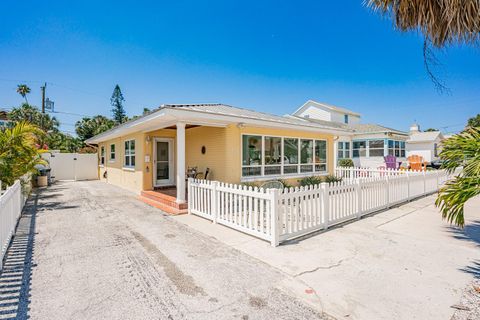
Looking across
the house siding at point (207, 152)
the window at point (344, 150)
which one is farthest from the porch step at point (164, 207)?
the window at point (344, 150)

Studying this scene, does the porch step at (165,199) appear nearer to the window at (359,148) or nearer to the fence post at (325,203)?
the fence post at (325,203)

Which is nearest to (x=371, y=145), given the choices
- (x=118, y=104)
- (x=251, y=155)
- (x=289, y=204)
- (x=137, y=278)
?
(x=251, y=155)

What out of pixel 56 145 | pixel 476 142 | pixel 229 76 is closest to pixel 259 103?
pixel 229 76

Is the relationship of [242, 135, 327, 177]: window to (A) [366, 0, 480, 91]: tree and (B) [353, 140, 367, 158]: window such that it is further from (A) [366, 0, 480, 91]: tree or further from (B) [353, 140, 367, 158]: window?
(B) [353, 140, 367, 158]: window

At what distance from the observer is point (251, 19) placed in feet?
38.5

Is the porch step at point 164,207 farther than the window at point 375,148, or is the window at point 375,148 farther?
the window at point 375,148

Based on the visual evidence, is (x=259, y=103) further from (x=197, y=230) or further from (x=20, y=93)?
(x=20, y=93)

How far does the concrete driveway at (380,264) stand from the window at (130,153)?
7.19 metres

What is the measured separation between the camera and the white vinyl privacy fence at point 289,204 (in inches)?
183

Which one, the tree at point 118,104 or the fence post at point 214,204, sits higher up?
the tree at point 118,104

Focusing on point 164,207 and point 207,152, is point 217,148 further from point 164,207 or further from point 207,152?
point 164,207

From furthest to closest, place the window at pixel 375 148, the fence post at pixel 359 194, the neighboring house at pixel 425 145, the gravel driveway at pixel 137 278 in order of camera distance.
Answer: the neighboring house at pixel 425 145
the window at pixel 375 148
the fence post at pixel 359 194
the gravel driveway at pixel 137 278

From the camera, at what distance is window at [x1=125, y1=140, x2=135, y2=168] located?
11727 mm

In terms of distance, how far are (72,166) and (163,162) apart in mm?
11132
